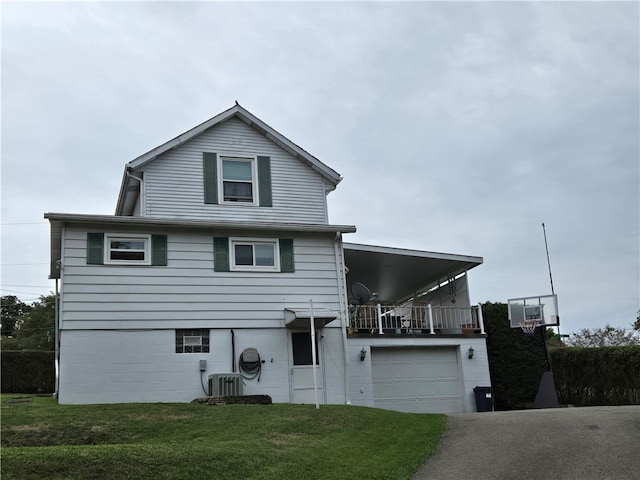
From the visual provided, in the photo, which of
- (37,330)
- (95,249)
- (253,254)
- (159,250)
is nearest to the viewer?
(95,249)

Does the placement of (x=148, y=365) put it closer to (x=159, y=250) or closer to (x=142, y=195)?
(x=159, y=250)

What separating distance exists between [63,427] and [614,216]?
1873cm

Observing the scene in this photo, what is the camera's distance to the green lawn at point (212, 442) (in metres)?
8.07

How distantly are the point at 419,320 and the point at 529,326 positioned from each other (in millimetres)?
3304

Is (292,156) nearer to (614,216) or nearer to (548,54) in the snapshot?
(548,54)

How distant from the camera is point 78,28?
45.8 feet

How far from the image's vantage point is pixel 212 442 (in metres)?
9.80

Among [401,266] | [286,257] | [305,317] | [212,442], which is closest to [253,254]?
[286,257]

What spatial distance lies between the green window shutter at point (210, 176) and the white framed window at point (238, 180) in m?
0.14

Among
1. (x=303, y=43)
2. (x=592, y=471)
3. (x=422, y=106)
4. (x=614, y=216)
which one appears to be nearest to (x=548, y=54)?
(x=422, y=106)

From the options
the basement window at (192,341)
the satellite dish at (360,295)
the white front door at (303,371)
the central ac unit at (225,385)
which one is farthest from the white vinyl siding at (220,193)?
the central ac unit at (225,385)

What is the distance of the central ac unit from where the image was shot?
1481 centimetres

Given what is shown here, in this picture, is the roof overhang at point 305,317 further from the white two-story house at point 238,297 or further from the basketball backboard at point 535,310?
the basketball backboard at point 535,310

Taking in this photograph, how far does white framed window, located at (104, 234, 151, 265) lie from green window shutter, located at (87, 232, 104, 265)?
115 millimetres
